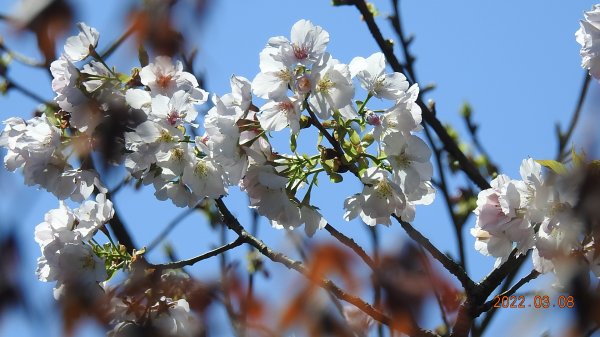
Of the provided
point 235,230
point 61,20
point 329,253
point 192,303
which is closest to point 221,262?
point 235,230

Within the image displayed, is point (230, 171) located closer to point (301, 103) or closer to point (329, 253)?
point (301, 103)

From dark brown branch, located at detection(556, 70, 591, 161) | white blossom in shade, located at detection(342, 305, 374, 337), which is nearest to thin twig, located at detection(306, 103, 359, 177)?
white blossom in shade, located at detection(342, 305, 374, 337)

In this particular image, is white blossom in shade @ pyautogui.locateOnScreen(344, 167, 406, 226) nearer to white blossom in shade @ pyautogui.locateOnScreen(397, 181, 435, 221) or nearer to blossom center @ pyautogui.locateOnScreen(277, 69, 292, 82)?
white blossom in shade @ pyautogui.locateOnScreen(397, 181, 435, 221)

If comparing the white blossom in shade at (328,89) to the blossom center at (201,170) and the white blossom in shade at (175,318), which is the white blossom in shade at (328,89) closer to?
the blossom center at (201,170)

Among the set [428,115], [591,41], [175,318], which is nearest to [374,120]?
[175,318]

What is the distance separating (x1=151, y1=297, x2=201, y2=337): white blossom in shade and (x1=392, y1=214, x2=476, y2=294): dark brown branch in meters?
0.65

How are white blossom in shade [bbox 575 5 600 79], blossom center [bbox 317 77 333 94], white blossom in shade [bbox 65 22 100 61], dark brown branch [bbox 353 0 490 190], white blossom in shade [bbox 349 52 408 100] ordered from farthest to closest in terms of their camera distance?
dark brown branch [bbox 353 0 490 190], white blossom in shade [bbox 575 5 600 79], white blossom in shade [bbox 65 22 100 61], white blossom in shade [bbox 349 52 408 100], blossom center [bbox 317 77 333 94]

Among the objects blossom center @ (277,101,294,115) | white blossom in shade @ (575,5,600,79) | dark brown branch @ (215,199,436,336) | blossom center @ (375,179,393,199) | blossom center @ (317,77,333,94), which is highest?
white blossom in shade @ (575,5,600,79)

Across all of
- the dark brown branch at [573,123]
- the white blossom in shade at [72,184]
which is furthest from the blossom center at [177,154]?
the dark brown branch at [573,123]

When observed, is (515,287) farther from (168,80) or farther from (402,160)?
(168,80)

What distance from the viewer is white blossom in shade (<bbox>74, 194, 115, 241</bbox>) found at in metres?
2.38

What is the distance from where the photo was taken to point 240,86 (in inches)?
86.2

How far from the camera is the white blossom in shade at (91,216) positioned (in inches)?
93.7

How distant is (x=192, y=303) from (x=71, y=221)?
2.09 ft
